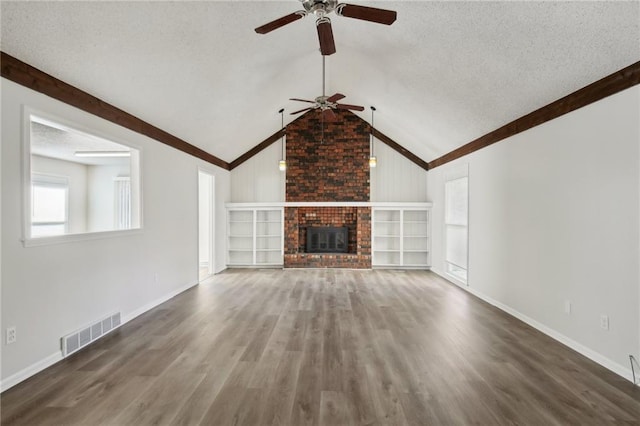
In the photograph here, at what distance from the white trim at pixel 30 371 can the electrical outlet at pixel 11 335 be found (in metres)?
0.26

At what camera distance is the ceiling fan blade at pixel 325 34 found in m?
2.57

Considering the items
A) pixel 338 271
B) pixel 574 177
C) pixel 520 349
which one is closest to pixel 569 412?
pixel 520 349

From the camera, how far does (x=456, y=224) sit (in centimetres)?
629

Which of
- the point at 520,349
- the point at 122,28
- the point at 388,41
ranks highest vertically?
the point at 388,41

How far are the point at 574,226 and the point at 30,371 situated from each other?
16.4 feet

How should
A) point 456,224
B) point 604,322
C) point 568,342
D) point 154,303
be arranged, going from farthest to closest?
1. point 456,224
2. point 154,303
3. point 568,342
4. point 604,322

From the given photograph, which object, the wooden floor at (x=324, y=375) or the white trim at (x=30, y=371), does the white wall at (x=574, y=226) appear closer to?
the wooden floor at (x=324, y=375)

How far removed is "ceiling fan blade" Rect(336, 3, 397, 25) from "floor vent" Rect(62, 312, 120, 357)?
3702 mm

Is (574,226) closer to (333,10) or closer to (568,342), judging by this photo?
(568,342)

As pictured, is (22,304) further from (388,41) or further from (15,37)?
(388,41)

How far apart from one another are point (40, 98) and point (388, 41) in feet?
11.9

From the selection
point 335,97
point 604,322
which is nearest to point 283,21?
point 335,97

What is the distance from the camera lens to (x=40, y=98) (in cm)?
279

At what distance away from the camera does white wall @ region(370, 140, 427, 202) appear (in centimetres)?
806
